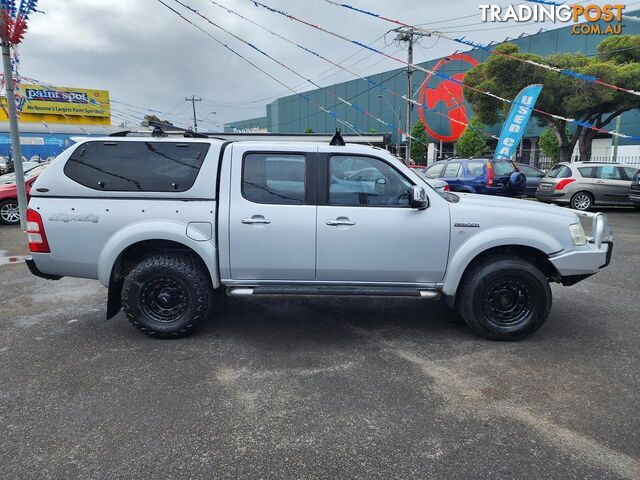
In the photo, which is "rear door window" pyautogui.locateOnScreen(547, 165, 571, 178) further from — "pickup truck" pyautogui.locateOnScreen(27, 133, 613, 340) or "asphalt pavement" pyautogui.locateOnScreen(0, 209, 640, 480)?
"pickup truck" pyautogui.locateOnScreen(27, 133, 613, 340)

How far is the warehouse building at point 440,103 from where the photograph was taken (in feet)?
97.0

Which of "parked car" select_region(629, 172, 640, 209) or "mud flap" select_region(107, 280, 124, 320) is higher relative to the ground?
"parked car" select_region(629, 172, 640, 209)

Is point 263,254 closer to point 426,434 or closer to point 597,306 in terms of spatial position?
point 426,434

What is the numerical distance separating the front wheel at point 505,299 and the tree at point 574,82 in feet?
61.7

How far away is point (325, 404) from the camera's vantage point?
318 cm

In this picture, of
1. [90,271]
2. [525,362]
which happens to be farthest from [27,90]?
[525,362]

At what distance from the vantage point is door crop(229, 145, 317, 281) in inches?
162

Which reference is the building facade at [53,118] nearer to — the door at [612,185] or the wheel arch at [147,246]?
the door at [612,185]

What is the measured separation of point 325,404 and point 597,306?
12.6ft

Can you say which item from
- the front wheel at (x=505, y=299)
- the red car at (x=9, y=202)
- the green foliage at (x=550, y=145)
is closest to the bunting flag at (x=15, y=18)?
the red car at (x=9, y=202)

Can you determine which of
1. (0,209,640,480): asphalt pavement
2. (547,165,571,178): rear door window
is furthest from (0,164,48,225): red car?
(547,165,571,178): rear door window

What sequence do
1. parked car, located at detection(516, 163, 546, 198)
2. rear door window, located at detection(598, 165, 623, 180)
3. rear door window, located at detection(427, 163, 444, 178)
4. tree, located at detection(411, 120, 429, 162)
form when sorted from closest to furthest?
rear door window, located at detection(598, 165, 623, 180), rear door window, located at detection(427, 163, 444, 178), parked car, located at detection(516, 163, 546, 198), tree, located at detection(411, 120, 429, 162)

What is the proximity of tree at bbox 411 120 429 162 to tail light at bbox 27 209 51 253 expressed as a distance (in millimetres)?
38618

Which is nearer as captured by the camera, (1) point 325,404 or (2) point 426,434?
(2) point 426,434
